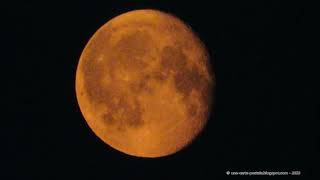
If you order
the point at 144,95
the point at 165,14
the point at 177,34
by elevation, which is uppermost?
the point at 165,14

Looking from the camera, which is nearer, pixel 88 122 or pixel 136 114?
pixel 136 114

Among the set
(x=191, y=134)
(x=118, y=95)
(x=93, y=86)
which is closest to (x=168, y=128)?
(x=191, y=134)

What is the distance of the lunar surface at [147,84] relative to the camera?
798 centimetres

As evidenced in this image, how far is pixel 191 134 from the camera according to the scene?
27.7 ft

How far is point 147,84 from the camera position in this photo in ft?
26.2

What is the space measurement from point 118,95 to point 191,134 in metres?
1.67

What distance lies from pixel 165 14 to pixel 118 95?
1.97 meters

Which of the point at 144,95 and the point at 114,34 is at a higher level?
the point at 114,34

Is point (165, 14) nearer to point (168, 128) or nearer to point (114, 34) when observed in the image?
point (114, 34)

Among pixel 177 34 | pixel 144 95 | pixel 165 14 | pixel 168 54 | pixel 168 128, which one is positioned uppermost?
pixel 165 14

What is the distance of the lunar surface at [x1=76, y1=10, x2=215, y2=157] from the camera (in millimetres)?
7980

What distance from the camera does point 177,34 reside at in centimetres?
837

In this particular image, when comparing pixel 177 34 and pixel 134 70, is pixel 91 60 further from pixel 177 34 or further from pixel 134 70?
pixel 177 34

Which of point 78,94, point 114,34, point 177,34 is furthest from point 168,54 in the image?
point 78,94
